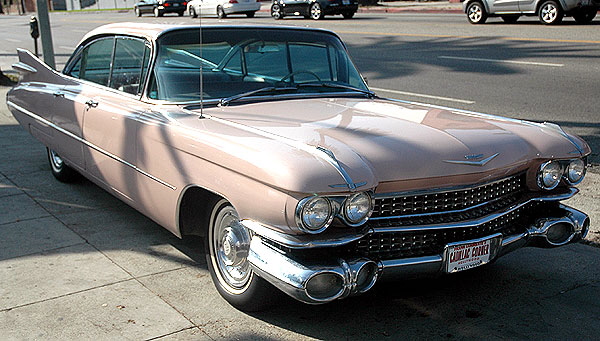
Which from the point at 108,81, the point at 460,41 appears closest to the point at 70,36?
the point at 460,41

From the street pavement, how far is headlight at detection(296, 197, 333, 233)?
689mm

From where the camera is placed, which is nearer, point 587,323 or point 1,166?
point 587,323

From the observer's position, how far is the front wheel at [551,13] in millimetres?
19234

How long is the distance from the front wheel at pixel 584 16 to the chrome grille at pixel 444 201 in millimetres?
16982

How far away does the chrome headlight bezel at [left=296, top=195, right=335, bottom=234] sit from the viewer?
3.33m

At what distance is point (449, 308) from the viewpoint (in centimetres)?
411

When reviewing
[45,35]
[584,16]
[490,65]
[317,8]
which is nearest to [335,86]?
[45,35]

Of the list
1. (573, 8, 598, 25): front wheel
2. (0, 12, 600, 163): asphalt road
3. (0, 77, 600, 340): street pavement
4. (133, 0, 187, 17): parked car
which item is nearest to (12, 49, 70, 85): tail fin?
(0, 12, 600, 163): asphalt road

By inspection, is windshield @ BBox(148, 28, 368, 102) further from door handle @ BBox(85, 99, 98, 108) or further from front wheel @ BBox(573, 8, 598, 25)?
front wheel @ BBox(573, 8, 598, 25)

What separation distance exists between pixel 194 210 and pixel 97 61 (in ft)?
7.34

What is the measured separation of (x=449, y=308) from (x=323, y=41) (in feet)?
7.53

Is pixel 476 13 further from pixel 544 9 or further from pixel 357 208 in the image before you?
pixel 357 208

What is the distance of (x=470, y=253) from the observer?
12.4 feet

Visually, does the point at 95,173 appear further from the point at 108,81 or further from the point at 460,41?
the point at 460,41
